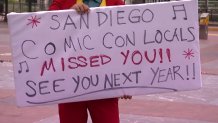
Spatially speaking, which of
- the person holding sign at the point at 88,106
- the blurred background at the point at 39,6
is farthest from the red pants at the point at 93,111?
the blurred background at the point at 39,6

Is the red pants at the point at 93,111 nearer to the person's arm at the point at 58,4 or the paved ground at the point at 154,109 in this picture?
the person's arm at the point at 58,4

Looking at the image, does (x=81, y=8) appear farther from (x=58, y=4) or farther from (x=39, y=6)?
(x=39, y=6)

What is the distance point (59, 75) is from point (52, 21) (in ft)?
1.25

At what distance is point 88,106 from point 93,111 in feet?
0.25

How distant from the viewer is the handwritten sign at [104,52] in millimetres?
4047

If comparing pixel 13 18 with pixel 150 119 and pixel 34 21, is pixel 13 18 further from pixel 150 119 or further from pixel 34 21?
pixel 150 119

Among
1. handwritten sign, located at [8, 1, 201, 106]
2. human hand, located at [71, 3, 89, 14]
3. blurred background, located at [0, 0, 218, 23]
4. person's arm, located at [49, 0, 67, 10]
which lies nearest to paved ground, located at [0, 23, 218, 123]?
handwritten sign, located at [8, 1, 201, 106]

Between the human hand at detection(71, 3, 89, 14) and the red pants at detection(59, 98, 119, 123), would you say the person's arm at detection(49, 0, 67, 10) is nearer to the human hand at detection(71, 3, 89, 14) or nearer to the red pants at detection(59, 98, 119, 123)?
the human hand at detection(71, 3, 89, 14)

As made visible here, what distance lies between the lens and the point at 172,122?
23.3 feet

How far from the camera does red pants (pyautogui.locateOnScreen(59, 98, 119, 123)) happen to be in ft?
13.3

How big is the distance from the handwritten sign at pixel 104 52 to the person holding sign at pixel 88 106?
6cm

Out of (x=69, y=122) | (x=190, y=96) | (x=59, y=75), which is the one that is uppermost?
(x=59, y=75)

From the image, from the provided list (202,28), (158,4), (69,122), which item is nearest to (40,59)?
(69,122)

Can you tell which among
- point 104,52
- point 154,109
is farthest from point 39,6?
point 104,52
